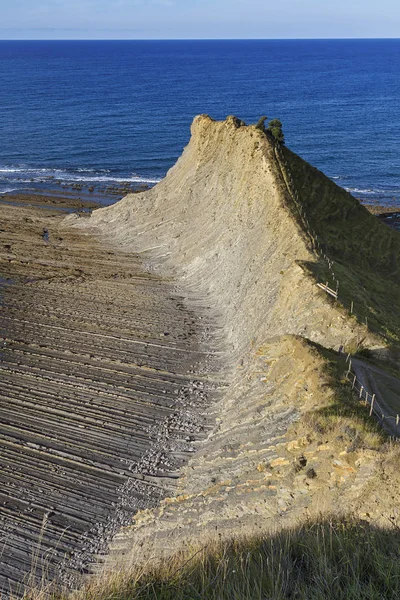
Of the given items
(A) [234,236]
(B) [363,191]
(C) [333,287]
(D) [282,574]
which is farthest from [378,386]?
(B) [363,191]

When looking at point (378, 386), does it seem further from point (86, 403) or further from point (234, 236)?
point (234, 236)

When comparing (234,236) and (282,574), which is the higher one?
(282,574)

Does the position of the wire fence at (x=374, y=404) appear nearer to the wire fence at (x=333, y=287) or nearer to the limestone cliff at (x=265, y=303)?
the wire fence at (x=333, y=287)

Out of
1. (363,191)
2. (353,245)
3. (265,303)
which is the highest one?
(353,245)

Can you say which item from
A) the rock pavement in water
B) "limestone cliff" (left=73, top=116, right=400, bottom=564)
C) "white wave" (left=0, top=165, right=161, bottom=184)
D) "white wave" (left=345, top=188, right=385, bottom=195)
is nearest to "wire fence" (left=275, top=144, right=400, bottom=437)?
"limestone cliff" (left=73, top=116, right=400, bottom=564)

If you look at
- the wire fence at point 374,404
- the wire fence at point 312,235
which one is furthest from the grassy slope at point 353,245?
the wire fence at point 374,404

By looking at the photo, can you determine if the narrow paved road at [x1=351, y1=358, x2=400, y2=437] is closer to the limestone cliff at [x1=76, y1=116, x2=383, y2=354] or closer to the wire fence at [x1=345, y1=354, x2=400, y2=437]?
the wire fence at [x1=345, y1=354, x2=400, y2=437]

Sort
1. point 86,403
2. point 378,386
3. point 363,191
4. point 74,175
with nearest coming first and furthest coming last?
point 378,386, point 86,403, point 363,191, point 74,175
